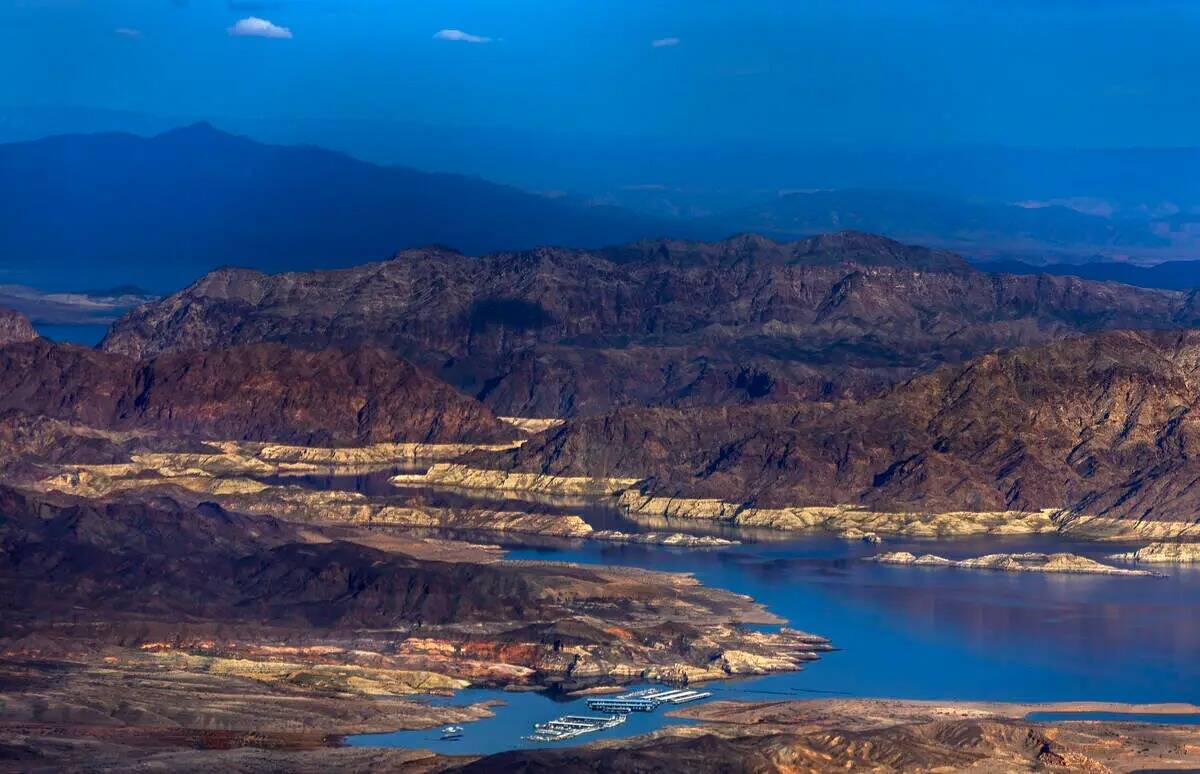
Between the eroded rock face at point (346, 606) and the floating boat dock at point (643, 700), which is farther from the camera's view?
the eroded rock face at point (346, 606)

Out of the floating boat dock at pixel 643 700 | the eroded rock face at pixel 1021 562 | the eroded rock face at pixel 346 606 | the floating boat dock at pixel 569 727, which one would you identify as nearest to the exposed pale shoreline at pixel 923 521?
the eroded rock face at pixel 1021 562

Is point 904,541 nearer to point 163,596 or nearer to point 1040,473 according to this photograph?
point 1040,473

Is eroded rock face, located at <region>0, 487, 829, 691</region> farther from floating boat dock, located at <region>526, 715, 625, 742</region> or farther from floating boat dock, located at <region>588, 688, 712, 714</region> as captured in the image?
Result: floating boat dock, located at <region>526, 715, 625, 742</region>

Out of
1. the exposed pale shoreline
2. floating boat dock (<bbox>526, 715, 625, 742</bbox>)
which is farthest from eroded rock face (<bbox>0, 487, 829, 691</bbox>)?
the exposed pale shoreline

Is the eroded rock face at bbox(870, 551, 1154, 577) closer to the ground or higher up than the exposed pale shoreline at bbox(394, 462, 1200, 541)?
closer to the ground

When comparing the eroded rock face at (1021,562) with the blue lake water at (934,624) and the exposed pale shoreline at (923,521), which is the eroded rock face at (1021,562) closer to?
the blue lake water at (934,624)

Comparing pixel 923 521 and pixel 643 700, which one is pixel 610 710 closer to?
pixel 643 700

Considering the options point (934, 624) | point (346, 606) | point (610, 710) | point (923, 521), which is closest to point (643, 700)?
point (610, 710)
